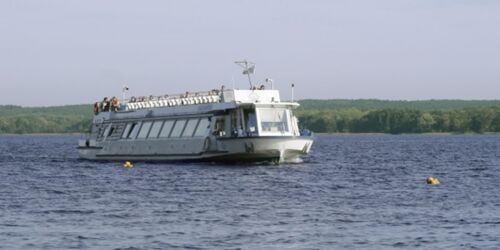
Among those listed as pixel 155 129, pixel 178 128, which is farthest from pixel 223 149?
pixel 155 129

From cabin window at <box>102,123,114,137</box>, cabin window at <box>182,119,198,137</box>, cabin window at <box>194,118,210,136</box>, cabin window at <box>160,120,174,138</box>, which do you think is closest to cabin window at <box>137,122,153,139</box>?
cabin window at <box>160,120,174,138</box>

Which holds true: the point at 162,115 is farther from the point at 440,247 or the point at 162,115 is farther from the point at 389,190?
the point at 440,247

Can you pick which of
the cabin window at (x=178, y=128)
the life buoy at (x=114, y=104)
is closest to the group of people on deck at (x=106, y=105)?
the life buoy at (x=114, y=104)

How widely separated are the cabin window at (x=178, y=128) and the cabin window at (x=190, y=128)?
71 cm

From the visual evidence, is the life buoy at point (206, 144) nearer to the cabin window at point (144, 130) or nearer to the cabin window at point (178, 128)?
the cabin window at point (178, 128)

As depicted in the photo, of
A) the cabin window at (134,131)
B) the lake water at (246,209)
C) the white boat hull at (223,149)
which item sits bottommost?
the lake water at (246,209)

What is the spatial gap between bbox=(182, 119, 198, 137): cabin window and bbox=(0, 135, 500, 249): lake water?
583 centimetres

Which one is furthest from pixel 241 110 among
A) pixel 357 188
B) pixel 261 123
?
pixel 357 188

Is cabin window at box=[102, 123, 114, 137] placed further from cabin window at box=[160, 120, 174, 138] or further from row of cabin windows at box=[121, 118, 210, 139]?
cabin window at box=[160, 120, 174, 138]

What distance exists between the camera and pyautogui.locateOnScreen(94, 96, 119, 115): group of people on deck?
296ft

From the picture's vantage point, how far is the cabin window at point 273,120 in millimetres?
70500

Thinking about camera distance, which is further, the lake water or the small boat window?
the small boat window

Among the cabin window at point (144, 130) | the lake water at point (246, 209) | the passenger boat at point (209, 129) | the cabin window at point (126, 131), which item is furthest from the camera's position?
the cabin window at point (126, 131)

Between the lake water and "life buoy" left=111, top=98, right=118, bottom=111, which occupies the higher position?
"life buoy" left=111, top=98, right=118, bottom=111
